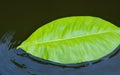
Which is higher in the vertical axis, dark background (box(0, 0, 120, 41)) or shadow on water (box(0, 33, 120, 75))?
dark background (box(0, 0, 120, 41))

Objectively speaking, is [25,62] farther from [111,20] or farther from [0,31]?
[111,20]

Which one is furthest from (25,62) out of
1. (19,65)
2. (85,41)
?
(85,41)

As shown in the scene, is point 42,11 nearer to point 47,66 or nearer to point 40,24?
point 40,24

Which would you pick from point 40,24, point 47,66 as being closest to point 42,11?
point 40,24

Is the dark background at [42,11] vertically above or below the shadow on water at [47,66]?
above

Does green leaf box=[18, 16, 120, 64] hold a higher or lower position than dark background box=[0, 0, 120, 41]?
lower
